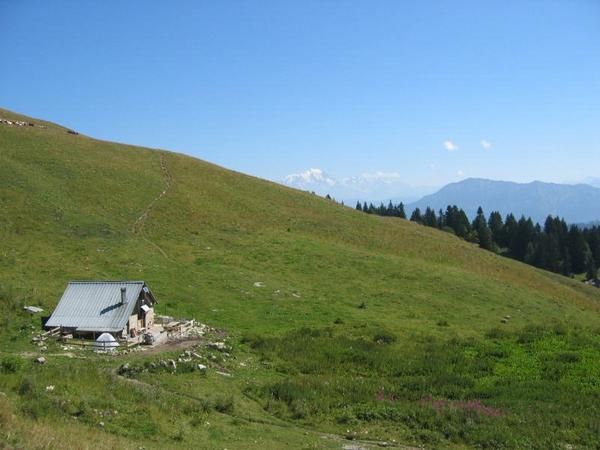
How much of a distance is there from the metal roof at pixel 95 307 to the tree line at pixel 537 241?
110645mm

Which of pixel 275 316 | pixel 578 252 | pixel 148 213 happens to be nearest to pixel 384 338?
pixel 275 316

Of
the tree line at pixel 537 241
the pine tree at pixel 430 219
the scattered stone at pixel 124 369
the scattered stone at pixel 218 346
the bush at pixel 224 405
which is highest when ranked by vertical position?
the pine tree at pixel 430 219

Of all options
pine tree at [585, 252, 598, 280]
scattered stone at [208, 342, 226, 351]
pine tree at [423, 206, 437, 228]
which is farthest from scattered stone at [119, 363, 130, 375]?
pine tree at [423, 206, 437, 228]

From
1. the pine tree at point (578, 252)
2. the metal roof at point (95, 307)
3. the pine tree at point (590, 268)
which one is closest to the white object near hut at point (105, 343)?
the metal roof at point (95, 307)

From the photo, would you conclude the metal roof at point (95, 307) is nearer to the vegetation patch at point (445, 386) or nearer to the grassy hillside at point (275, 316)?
the grassy hillside at point (275, 316)

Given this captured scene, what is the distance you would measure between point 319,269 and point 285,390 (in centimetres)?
2892

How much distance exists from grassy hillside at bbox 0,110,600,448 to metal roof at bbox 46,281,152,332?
2.14 meters

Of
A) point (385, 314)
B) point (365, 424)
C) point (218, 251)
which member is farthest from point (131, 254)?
point (365, 424)

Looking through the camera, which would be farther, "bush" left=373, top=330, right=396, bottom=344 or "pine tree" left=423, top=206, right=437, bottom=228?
"pine tree" left=423, top=206, right=437, bottom=228

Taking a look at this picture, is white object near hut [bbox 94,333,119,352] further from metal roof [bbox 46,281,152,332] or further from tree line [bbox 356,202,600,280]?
tree line [bbox 356,202,600,280]

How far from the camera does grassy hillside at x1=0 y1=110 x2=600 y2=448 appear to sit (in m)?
18.5

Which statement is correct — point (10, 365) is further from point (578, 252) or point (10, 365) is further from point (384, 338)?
point (578, 252)

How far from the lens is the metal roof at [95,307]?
29.2m

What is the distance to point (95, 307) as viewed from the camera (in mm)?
30297
